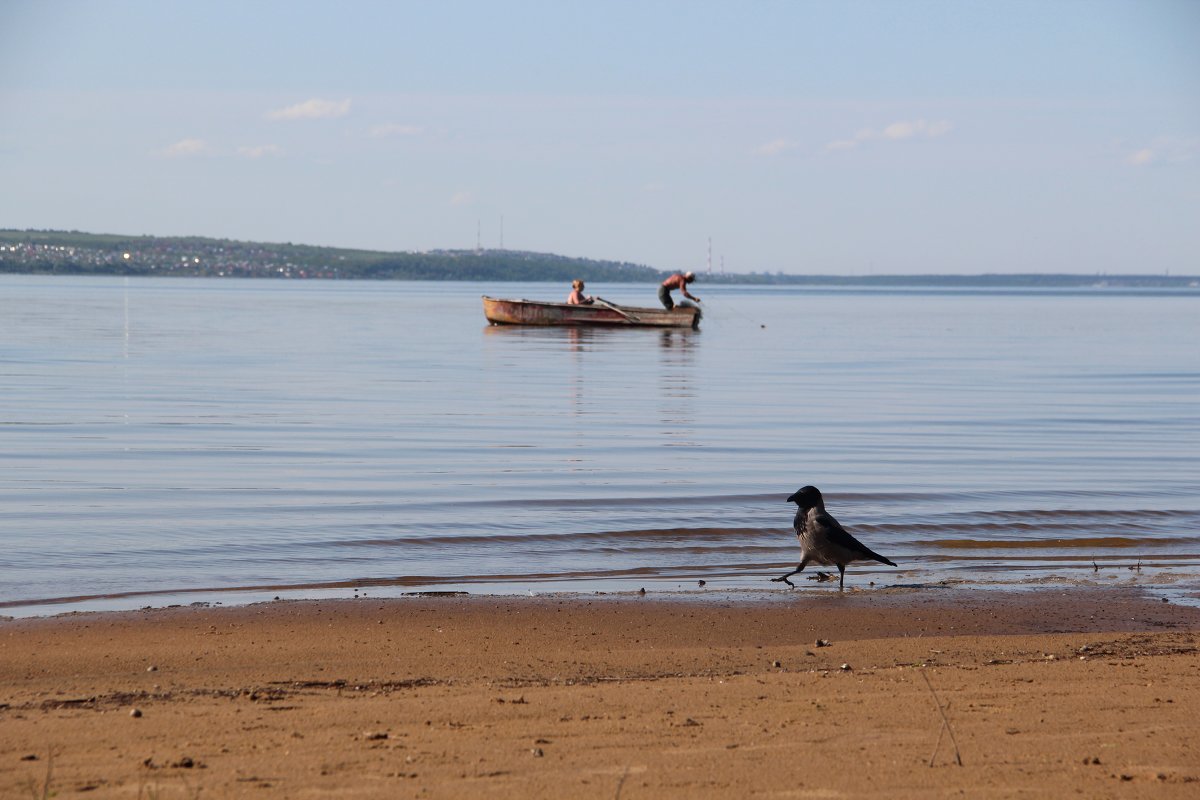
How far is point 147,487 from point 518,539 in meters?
4.46

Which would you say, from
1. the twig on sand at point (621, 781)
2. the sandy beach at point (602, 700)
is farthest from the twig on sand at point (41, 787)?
the twig on sand at point (621, 781)

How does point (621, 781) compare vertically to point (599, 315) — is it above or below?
above

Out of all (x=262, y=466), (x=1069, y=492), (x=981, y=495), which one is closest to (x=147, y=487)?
(x=262, y=466)

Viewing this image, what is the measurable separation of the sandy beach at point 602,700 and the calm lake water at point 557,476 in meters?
1.28

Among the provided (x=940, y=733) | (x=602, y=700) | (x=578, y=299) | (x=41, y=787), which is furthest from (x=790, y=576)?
(x=578, y=299)

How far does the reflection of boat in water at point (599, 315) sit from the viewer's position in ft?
174

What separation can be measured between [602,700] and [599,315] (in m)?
48.1

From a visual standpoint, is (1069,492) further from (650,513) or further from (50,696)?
(50,696)

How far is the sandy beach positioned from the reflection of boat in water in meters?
44.4

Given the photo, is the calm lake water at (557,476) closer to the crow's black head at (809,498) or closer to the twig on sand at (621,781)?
the crow's black head at (809,498)

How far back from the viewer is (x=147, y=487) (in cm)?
1362

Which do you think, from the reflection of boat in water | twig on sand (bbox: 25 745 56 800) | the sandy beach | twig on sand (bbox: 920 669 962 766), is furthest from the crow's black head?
the reflection of boat in water

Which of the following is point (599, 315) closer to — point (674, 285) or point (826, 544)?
point (674, 285)

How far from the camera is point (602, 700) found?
236 inches
